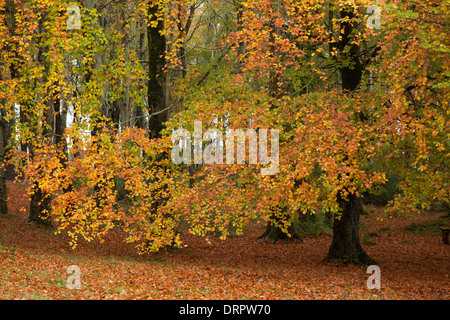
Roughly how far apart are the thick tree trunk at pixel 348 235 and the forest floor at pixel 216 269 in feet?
1.67

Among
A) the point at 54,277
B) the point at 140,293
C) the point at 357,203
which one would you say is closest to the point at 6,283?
the point at 54,277

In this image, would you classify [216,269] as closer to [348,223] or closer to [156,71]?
[348,223]

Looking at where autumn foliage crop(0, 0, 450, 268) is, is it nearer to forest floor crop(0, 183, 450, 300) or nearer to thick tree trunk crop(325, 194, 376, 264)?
thick tree trunk crop(325, 194, 376, 264)

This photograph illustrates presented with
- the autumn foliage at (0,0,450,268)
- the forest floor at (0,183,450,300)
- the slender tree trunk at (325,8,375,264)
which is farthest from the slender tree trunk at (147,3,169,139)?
the slender tree trunk at (325,8,375,264)

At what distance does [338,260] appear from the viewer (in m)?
14.9

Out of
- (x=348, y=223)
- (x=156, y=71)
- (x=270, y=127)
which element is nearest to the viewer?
(x=270, y=127)

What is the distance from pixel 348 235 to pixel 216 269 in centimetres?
497

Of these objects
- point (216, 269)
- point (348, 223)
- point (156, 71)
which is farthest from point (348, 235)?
point (156, 71)

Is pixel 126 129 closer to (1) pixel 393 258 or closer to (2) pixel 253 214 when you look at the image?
(2) pixel 253 214

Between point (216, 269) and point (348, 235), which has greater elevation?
point (348, 235)

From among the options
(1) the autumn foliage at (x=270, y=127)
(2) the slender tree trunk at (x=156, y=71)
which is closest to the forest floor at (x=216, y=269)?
(1) the autumn foliage at (x=270, y=127)

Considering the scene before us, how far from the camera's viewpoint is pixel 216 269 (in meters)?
13.1

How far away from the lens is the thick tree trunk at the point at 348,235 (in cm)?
1490
